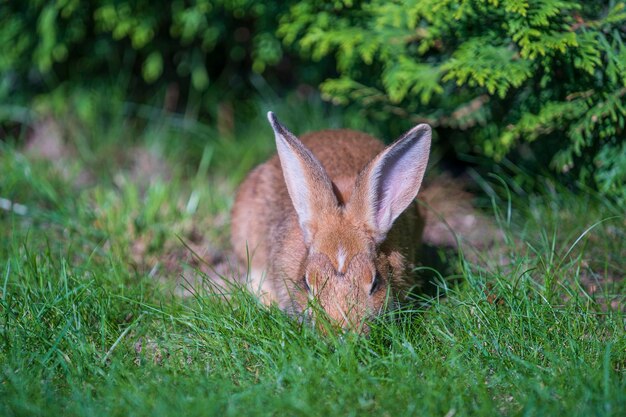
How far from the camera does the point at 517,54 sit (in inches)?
183

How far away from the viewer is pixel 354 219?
3.96m

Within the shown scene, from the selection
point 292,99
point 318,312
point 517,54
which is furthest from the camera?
point 292,99

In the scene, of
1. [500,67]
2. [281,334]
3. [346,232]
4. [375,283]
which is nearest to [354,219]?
[346,232]

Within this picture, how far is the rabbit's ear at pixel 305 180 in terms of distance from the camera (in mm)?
3930

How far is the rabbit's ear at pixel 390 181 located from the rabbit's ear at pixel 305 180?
162 mm

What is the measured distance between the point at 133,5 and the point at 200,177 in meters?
1.49

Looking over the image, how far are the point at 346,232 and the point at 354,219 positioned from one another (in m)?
0.12

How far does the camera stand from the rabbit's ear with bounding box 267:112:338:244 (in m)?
3.93

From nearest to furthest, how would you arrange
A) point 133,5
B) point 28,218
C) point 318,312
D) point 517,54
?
point 318,312 → point 517,54 → point 28,218 → point 133,5

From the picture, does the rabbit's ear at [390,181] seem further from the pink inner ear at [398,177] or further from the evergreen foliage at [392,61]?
the evergreen foliage at [392,61]

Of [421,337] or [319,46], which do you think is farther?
[319,46]

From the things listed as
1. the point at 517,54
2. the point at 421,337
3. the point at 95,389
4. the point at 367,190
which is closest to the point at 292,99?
the point at 517,54

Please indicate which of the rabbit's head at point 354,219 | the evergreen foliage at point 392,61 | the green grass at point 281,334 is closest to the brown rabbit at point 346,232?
the rabbit's head at point 354,219

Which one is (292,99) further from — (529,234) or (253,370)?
(253,370)
